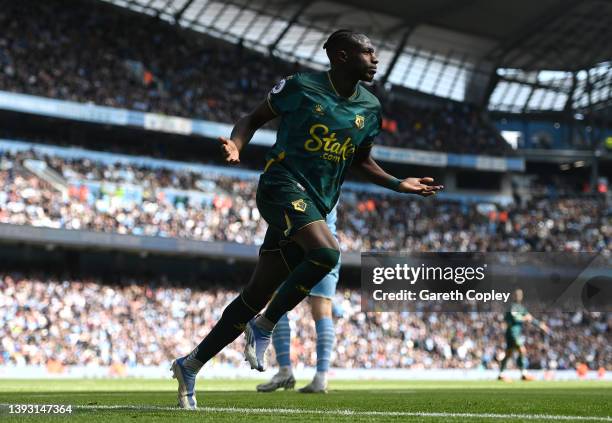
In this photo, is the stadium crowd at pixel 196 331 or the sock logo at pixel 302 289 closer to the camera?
the sock logo at pixel 302 289

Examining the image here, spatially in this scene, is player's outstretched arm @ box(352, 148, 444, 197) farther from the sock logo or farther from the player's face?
the sock logo

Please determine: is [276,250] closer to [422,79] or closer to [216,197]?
[216,197]

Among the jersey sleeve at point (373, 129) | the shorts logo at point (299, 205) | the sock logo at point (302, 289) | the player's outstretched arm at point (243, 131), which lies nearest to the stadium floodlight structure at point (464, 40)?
the jersey sleeve at point (373, 129)

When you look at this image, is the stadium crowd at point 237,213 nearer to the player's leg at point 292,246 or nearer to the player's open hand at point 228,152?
the player's leg at point 292,246

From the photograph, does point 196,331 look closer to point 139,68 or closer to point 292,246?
point 139,68

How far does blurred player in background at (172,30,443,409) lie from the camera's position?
598 centimetres

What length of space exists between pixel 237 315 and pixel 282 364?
169 inches

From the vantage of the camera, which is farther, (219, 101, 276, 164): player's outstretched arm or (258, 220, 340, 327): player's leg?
(258, 220, 340, 327): player's leg

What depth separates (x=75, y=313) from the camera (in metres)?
30.7

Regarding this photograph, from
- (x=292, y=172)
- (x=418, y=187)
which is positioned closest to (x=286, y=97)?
(x=292, y=172)

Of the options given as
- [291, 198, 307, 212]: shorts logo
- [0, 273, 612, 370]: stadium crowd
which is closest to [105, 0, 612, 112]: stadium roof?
[0, 273, 612, 370]: stadium crowd

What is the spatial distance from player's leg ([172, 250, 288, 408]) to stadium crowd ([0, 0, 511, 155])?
33894 millimetres

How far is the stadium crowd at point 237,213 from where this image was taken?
3425 centimetres

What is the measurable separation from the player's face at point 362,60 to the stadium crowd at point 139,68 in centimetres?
3394
